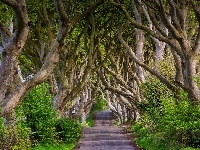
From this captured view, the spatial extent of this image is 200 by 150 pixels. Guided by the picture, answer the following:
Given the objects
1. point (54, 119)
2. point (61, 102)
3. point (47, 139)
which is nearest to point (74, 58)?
point (61, 102)

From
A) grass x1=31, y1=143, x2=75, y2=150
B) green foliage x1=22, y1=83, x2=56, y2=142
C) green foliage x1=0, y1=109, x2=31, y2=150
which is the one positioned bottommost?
grass x1=31, y1=143, x2=75, y2=150

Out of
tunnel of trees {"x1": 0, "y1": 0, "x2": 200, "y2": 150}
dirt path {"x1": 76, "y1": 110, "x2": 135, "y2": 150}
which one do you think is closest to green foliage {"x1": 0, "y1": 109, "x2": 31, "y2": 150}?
tunnel of trees {"x1": 0, "y1": 0, "x2": 200, "y2": 150}

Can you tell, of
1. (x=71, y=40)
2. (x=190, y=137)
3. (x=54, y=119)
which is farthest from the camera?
(x=71, y=40)

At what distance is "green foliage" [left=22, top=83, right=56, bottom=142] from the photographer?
2202cm

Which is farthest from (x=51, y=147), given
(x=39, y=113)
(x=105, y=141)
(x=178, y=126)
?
(x=178, y=126)

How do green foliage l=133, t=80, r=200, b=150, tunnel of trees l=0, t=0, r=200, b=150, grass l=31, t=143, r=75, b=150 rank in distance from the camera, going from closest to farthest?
tunnel of trees l=0, t=0, r=200, b=150
green foliage l=133, t=80, r=200, b=150
grass l=31, t=143, r=75, b=150

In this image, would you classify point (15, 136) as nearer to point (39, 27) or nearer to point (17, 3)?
point (17, 3)

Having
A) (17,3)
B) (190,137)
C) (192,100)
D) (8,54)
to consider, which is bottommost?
(190,137)

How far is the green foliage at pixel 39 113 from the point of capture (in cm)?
2202

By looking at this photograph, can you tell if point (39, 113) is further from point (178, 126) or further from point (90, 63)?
point (178, 126)

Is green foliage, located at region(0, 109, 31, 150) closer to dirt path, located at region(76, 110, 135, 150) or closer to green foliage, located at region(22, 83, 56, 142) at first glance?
green foliage, located at region(22, 83, 56, 142)

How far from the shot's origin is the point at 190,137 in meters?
17.7

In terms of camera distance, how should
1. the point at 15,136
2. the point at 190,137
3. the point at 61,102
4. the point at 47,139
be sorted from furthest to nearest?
the point at 61,102
the point at 47,139
the point at 190,137
the point at 15,136

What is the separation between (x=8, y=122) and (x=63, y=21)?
13.8 feet
